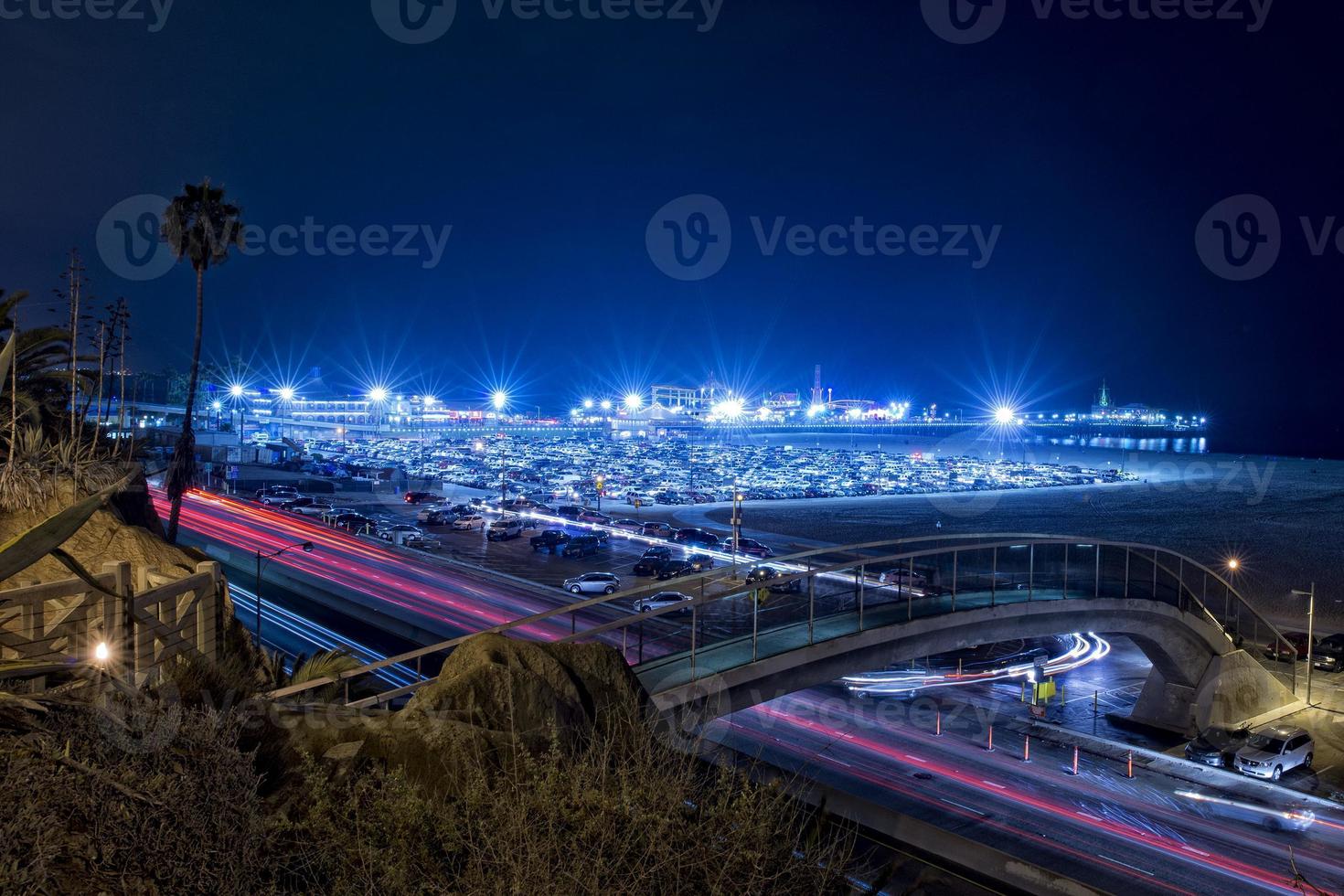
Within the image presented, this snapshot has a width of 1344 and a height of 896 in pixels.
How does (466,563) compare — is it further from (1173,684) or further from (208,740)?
(208,740)

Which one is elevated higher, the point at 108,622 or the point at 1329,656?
the point at 108,622

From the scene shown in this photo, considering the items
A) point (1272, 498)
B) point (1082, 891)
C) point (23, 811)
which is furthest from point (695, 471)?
point (23, 811)

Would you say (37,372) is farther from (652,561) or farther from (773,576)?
(652,561)

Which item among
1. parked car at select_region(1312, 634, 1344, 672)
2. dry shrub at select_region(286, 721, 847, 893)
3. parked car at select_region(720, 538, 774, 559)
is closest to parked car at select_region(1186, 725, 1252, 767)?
parked car at select_region(1312, 634, 1344, 672)

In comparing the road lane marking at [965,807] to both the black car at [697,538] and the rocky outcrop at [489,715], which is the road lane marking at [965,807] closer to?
the rocky outcrop at [489,715]

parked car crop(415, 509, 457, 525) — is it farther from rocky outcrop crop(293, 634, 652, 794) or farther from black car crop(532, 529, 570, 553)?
rocky outcrop crop(293, 634, 652, 794)

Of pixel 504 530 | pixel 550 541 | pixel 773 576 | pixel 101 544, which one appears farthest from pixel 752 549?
pixel 101 544

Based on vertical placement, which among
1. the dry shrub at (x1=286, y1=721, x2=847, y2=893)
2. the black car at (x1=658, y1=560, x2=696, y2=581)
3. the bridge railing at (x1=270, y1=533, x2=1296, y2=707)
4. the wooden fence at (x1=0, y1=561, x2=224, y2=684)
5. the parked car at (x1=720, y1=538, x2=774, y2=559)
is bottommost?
the parked car at (x1=720, y1=538, x2=774, y2=559)
